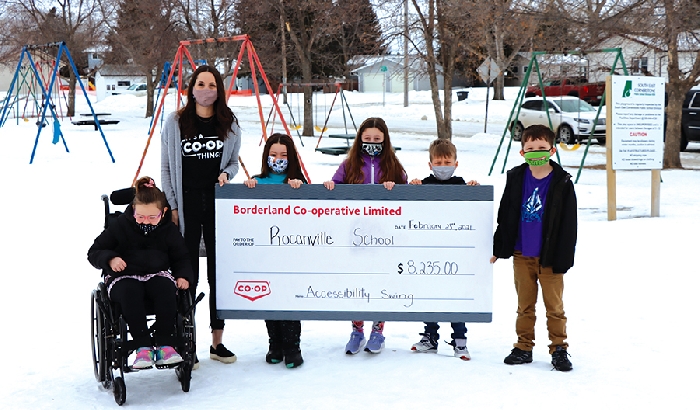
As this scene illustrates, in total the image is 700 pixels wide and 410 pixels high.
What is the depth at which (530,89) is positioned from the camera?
43.3m

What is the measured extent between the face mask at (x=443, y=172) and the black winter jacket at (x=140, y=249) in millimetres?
1551

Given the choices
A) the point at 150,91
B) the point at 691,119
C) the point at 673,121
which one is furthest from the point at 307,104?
the point at 150,91

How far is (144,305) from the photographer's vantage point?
178 inches

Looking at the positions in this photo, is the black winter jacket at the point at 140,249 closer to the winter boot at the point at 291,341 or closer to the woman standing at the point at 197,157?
the woman standing at the point at 197,157

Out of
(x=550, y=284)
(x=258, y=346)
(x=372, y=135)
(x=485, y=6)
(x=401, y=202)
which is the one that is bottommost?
(x=258, y=346)

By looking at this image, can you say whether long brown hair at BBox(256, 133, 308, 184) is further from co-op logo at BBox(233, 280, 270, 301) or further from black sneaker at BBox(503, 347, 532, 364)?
black sneaker at BBox(503, 347, 532, 364)

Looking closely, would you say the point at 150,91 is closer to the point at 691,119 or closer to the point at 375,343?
the point at 691,119

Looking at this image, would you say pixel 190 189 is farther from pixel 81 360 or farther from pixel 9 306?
pixel 9 306

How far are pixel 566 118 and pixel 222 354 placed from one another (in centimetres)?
2056

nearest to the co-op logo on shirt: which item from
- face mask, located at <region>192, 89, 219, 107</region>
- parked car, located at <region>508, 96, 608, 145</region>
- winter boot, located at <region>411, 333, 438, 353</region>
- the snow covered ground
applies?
face mask, located at <region>192, 89, 219, 107</region>

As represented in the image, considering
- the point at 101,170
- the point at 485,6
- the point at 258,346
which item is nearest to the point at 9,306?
the point at 258,346

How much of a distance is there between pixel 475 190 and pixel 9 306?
12.7 feet

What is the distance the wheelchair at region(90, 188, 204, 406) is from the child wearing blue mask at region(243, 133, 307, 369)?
2.21 feet

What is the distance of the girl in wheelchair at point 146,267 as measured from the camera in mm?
4398
